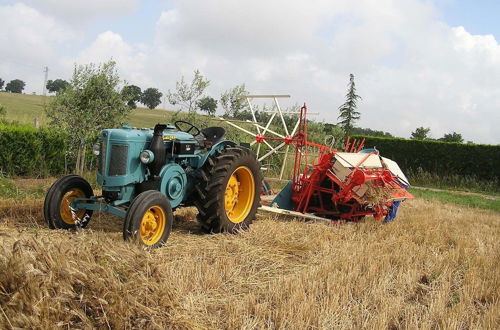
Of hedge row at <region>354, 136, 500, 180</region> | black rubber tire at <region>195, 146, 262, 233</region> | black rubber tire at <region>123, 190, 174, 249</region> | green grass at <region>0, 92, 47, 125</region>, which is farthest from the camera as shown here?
hedge row at <region>354, 136, 500, 180</region>

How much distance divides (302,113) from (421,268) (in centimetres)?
333

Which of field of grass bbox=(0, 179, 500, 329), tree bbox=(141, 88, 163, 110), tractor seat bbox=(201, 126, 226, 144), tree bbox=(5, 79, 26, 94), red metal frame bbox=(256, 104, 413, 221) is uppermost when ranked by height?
tree bbox=(5, 79, 26, 94)

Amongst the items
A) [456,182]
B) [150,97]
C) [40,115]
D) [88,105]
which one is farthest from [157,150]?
[150,97]

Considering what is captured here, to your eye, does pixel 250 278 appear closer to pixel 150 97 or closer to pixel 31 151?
pixel 31 151

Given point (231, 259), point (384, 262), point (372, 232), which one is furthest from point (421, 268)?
point (231, 259)

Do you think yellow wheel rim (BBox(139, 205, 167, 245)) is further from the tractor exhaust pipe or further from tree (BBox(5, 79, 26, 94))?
tree (BBox(5, 79, 26, 94))

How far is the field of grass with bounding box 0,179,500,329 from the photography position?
97.7 inches

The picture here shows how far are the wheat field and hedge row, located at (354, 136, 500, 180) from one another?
1309 cm

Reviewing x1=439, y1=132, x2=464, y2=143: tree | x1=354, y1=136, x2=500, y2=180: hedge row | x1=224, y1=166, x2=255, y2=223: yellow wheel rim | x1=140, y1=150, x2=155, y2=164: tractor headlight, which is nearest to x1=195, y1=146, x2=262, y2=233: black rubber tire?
x1=224, y1=166, x2=255, y2=223: yellow wheel rim

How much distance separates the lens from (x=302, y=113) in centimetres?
713

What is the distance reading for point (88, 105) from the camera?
995 cm

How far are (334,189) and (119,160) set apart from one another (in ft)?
11.6

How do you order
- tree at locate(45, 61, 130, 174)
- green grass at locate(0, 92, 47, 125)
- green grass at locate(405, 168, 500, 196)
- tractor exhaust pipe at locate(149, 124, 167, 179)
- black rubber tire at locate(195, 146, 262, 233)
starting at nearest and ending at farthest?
tractor exhaust pipe at locate(149, 124, 167, 179)
black rubber tire at locate(195, 146, 262, 233)
tree at locate(45, 61, 130, 174)
green grass at locate(0, 92, 47, 125)
green grass at locate(405, 168, 500, 196)

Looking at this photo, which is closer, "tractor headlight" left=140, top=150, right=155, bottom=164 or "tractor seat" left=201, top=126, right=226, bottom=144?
"tractor headlight" left=140, top=150, right=155, bottom=164
